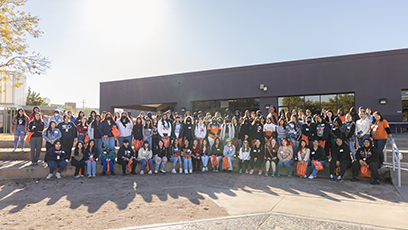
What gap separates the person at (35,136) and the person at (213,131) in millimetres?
5627

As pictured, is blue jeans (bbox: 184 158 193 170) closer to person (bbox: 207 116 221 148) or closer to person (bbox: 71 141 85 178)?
person (bbox: 207 116 221 148)

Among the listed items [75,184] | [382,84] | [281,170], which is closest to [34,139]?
[75,184]

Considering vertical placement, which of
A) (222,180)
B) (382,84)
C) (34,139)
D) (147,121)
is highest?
(382,84)

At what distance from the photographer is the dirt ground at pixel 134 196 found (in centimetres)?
430

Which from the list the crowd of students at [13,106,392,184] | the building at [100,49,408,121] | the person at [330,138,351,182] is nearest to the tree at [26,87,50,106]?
the building at [100,49,408,121]

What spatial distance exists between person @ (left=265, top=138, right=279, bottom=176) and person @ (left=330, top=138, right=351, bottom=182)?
1.63 m

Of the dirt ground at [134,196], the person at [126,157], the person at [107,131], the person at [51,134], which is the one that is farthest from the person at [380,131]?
the person at [51,134]

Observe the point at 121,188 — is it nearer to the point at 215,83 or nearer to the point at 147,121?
the point at 147,121

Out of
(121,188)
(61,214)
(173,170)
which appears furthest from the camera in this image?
(173,170)

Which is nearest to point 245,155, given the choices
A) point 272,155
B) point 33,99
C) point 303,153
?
point 272,155

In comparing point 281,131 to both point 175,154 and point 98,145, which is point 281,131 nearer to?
point 175,154

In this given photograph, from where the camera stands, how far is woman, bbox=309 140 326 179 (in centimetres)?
732

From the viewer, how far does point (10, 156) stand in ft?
28.2

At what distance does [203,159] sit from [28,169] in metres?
5.41
